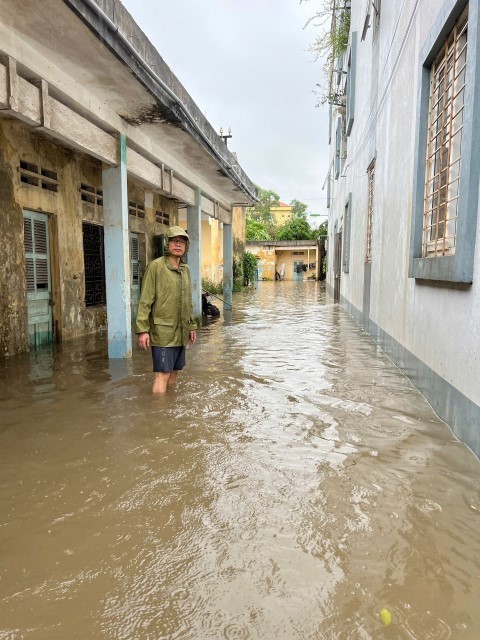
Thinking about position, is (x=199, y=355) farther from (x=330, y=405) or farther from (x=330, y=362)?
(x=330, y=405)

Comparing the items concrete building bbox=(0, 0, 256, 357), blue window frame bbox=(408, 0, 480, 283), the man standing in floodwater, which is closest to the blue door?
concrete building bbox=(0, 0, 256, 357)

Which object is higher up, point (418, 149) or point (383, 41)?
point (383, 41)

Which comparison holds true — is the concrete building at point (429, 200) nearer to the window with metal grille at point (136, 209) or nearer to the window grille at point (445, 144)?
the window grille at point (445, 144)

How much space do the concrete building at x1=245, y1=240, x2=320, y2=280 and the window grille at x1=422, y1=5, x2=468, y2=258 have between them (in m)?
31.2

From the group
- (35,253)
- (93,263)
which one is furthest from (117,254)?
(93,263)

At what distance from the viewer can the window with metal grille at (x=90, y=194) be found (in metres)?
8.18

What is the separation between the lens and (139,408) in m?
4.09

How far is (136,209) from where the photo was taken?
392 inches

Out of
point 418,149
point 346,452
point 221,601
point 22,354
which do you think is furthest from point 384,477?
point 22,354

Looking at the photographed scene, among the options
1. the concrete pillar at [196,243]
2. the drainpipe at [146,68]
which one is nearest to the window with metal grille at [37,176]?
the drainpipe at [146,68]

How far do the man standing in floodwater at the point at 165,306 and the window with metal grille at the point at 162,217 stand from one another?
23.6 feet

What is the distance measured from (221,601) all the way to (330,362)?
4654 millimetres

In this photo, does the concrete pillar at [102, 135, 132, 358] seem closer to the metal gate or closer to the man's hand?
the metal gate

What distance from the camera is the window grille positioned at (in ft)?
11.6
